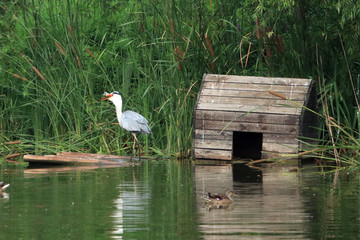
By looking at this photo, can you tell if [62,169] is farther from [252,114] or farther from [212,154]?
[252,114]

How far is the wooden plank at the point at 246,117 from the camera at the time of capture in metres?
16.4

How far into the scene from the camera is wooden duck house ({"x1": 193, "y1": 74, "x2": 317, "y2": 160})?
16.4 metres

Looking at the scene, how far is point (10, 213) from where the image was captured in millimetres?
10438

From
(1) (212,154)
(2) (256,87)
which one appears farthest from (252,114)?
(1) (212,154)

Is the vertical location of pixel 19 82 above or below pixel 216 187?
above

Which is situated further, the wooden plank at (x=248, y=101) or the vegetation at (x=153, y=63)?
the vegetation at (x=153, y=63)

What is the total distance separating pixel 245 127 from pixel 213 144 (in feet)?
2.22

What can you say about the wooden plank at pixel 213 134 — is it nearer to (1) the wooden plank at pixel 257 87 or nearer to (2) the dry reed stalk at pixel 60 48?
(1) the wooden plank at pixel 257 87

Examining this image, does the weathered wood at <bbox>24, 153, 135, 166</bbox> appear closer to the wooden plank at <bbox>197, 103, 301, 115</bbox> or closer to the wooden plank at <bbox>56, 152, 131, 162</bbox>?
the wooden plank at <bbox>56, 152, 131, 162</bbox>

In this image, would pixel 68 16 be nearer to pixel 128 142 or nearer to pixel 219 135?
pixel 128 142

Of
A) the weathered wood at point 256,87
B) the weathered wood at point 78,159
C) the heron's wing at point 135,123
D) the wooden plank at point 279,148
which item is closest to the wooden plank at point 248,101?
the weathered wood at point 256,87

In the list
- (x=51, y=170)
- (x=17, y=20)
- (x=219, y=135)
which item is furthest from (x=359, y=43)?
(x=17, y=20)

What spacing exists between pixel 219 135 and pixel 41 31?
162 inches

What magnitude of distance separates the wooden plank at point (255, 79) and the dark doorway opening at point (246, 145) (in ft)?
5.90
